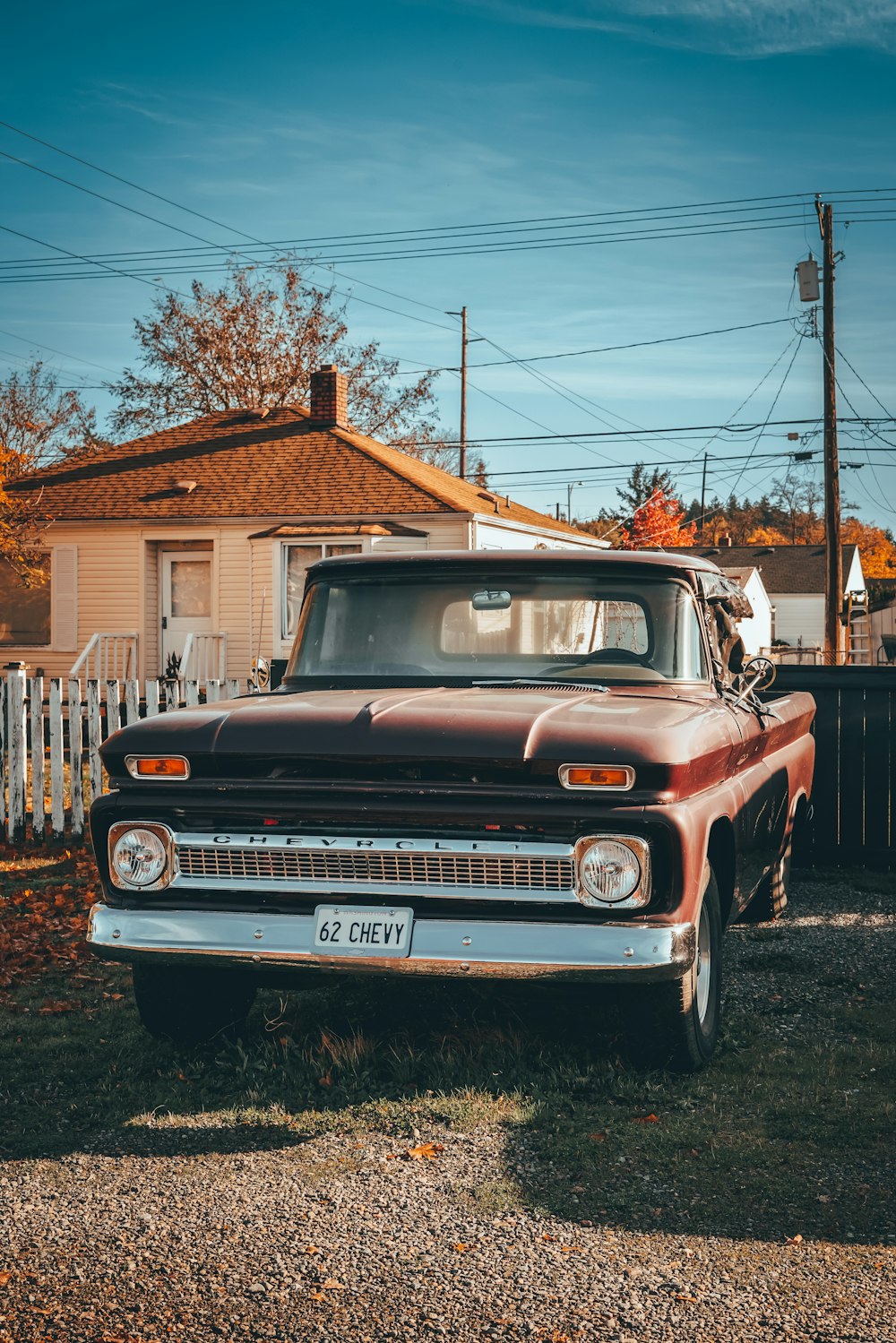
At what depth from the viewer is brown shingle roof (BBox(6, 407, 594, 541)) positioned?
864 inches

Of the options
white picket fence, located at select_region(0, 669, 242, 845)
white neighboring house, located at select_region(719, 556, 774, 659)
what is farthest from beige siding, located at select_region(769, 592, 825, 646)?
white picket fence, located at select_region(0, 669, 242, 845)

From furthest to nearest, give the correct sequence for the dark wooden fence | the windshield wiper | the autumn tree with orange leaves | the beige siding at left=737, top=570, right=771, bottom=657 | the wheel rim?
the autumn tree with orange leaves → the beige siding at left=737, top=570, right=771, bottom=657 → the dark wooden fence → the windshield wiper → the wheel rim

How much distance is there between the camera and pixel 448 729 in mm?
4332

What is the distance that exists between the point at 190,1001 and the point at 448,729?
168 cm

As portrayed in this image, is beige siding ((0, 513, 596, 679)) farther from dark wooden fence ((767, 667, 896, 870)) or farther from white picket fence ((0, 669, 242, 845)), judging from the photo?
dark wooden fence ((767, 667, 896, 870))

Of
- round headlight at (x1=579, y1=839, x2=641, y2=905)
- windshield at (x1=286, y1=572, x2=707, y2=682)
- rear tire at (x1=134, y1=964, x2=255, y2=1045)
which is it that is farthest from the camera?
windshield at (x1=286, y1=572, x2=707, y2=682)

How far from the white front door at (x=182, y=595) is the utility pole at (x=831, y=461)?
1266 centimetres

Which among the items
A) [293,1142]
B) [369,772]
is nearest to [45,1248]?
[293,1142]

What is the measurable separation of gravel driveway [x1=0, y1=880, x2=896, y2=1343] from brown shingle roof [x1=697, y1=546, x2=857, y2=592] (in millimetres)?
56007

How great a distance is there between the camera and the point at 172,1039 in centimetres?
518

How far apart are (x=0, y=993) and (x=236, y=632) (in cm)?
1623

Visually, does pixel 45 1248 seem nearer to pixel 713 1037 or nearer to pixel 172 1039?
pixel 172 1039

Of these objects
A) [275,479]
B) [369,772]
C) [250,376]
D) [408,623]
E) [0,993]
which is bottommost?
[0,993]

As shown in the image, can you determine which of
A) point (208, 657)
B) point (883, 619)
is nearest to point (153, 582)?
point (208, 657)
